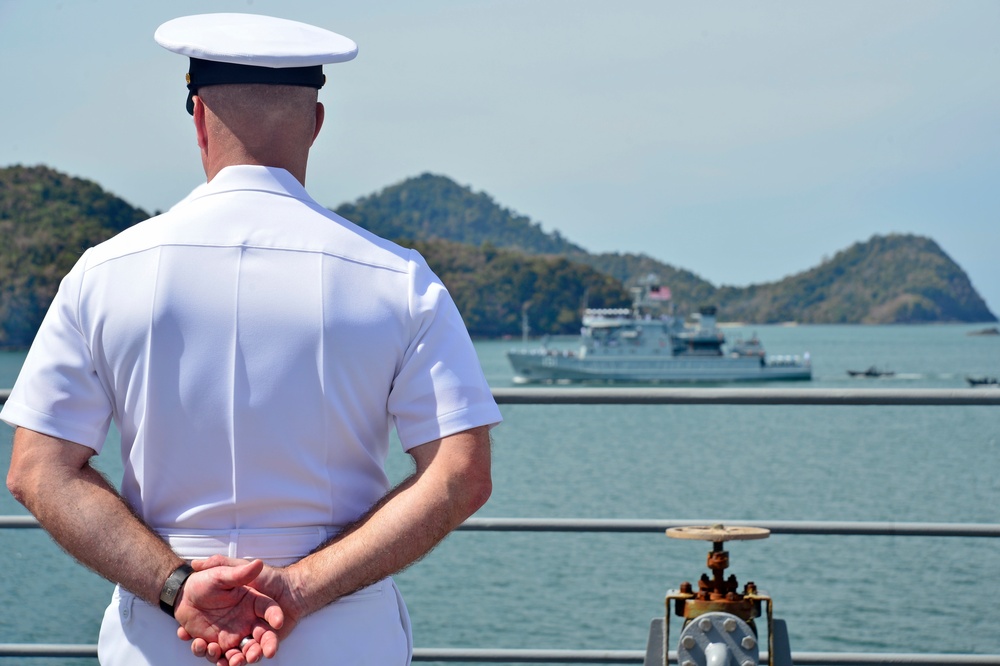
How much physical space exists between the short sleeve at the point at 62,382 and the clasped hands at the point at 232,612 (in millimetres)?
257

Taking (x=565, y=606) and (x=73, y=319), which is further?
(x=565, y=606)

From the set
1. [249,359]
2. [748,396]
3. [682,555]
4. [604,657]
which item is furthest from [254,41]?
[682,555]

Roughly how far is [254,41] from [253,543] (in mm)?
652

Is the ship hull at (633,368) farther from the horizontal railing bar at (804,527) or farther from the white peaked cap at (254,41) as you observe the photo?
the white peaked cap at (254,41)

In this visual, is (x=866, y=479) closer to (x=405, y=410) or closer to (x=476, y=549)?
(x=476, y=549)

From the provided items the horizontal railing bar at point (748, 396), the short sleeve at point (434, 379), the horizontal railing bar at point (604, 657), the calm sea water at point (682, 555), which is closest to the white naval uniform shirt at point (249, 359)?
the short sleeve at point (434, 379)

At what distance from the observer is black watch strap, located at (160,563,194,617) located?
152 centimetres

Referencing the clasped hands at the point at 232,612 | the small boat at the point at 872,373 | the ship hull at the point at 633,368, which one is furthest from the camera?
the small boat at the point at 872,373

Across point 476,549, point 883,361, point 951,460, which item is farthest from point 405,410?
point 883,361

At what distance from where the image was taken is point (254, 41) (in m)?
1.57

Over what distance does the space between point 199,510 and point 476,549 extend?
29217mm

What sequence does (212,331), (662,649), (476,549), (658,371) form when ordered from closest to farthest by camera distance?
(212,331), (662,649), (476,549), (658,371)

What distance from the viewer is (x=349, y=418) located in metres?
1.57

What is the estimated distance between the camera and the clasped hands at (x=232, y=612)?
149 cm
